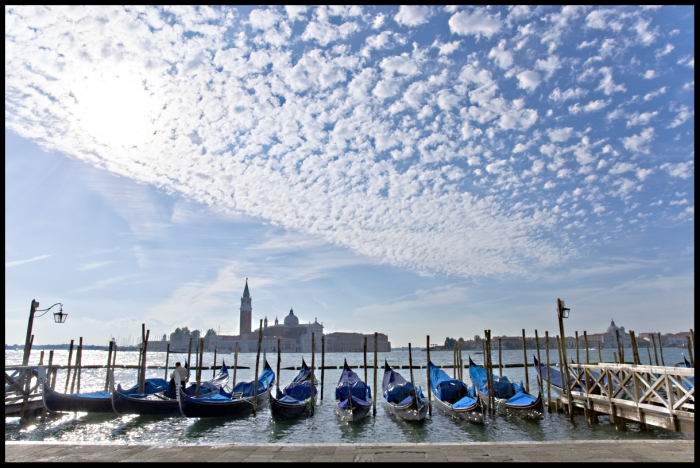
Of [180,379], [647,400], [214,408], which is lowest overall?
[214,408]

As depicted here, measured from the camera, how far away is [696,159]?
393cm

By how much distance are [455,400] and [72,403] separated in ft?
42.2

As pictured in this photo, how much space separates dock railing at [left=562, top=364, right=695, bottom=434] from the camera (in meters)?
9.23

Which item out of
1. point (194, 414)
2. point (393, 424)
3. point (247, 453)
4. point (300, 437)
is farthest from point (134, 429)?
point (247, 453)

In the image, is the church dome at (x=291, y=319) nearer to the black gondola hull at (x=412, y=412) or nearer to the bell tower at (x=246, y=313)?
the bell tower at (x=246, y=313)

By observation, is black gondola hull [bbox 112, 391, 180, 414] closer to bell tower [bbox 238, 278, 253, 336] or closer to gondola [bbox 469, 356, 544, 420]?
gondola [bbox 469, 356, 544, 420]

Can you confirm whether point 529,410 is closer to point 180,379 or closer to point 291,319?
point 180,379

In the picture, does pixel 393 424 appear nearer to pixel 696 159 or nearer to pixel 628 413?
pixel 628 413

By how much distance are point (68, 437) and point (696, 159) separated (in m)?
14.5

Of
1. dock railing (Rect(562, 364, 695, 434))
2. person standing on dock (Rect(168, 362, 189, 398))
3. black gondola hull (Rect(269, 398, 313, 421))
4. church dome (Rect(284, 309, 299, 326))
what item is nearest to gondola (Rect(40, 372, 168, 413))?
person standing on dock (Rect(168, 362, 189, 398))

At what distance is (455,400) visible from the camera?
1636 centimetres

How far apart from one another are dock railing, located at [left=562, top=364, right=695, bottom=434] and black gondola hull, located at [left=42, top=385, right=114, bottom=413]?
15029mm

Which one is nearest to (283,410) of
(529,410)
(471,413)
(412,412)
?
(412,412)

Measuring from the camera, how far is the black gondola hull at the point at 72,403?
14477 millimetres
